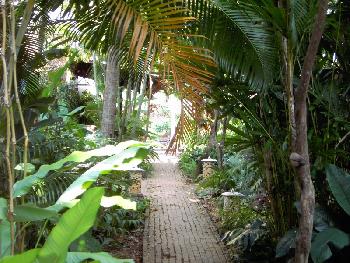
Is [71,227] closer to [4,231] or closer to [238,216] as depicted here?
[4,231]

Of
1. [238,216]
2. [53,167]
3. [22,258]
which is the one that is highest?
[53,167]

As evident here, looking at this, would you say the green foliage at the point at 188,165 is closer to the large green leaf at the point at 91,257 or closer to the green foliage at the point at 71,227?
the large green leaf at the point at 91,257

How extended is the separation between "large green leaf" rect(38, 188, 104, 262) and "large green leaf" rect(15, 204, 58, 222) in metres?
0.20

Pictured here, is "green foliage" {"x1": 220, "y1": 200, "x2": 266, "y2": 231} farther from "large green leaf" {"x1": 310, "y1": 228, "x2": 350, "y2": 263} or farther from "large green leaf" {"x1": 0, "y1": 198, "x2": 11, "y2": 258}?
"large green leaf" {"x1": 0, "y1": 198, "x2": 11, "y2": 258}

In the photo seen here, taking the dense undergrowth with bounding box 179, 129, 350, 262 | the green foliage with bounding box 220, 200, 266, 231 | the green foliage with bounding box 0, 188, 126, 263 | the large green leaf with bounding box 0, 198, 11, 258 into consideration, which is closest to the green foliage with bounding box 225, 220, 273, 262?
the dense undergrowth with bounding box 179, 129, 350, 262

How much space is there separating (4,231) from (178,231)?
4250 millimetres

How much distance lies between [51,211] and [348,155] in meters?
2.59

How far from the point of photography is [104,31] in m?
3.45

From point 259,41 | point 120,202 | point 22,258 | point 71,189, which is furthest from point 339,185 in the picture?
point 22,258

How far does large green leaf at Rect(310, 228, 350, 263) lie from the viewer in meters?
2.82

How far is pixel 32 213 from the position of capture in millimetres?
1562

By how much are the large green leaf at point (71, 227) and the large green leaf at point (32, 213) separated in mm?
205

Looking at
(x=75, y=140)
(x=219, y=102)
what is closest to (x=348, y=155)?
(x=219, y=102)

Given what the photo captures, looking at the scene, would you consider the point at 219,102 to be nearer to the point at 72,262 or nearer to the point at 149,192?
the point at 72,262
